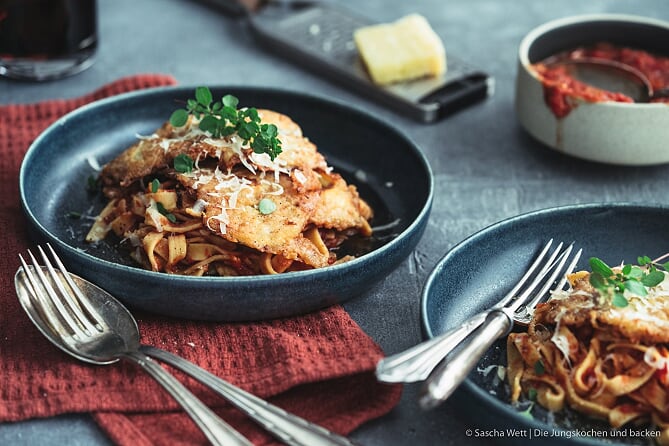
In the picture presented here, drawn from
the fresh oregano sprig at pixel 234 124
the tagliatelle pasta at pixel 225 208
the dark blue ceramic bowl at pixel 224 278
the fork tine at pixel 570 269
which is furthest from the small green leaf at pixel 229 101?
the fork tine at pixel 570 269

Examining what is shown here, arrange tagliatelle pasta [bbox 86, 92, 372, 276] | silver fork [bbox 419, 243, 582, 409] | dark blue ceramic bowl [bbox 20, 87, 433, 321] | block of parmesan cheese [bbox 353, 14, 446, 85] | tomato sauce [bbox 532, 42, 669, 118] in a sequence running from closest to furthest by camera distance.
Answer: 1. silver fork [bbox 419, 243, 582, 409]
2. dark blue ceramic bowl [bbox 20, 87, 433, 321]
3. tagliatelle pasta [bbox 86, 92, 372, 276]
4. tomato sauce [bbox 532, 42, 669, 118]
5. block of parmesan cheese [bbox 353, 14, 446, 85]

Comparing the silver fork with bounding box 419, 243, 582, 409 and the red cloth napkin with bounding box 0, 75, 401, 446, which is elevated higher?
the silver fork with bounding box 419, 243, 582, 409

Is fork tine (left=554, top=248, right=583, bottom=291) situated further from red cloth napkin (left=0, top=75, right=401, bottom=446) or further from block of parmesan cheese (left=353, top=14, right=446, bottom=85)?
block of parmesan cheese (left=353, top=14, right=446, bottom=85)

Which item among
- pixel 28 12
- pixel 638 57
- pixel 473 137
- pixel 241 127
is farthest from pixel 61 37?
pixel 638 57

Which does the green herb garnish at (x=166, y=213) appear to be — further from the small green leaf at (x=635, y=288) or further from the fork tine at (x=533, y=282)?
the small green leaf at (x=635, y=288)

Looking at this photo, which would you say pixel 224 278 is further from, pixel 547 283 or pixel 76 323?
pixel 547 283

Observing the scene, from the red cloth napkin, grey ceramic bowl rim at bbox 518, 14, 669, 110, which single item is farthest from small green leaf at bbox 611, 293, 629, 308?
grey ceramic bowl rim at bbox 518, 14, 669, 110
